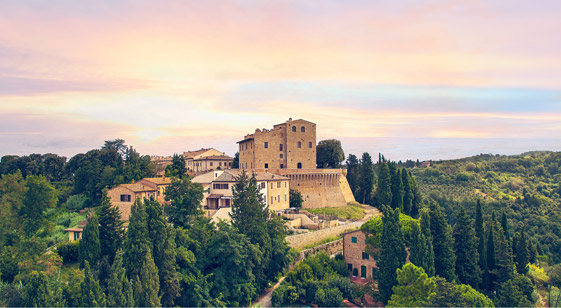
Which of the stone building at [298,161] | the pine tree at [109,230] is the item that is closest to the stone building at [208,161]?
the stone building at [298,161]

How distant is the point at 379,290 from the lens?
27594 mm

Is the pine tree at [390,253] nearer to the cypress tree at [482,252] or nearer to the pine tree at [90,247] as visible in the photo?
the cypress tree at [482,252]

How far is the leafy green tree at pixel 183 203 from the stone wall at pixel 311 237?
853 cm

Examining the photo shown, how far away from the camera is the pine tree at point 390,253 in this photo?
89.2 ft

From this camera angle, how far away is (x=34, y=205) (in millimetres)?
35406

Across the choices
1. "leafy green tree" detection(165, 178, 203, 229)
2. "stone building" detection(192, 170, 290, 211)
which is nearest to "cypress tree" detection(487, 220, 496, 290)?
"stone building" detection(192, 170, 290, 211)

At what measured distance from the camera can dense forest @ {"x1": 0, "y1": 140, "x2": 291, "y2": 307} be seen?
70.7 ft

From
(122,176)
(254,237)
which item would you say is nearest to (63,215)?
(122,176)

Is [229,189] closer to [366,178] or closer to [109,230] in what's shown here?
[109,230]

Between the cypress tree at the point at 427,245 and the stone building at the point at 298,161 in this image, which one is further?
the stone building at the point at 298,161

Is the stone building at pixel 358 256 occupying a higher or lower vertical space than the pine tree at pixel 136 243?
lower

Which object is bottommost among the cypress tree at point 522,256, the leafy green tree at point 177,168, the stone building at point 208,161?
the cypress tree at point 522,256

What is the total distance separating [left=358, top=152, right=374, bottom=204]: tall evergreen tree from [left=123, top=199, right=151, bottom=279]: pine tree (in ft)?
133

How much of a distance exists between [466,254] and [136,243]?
80.7 ft
